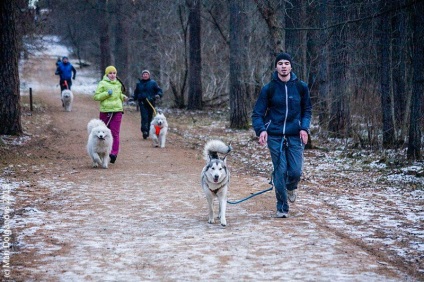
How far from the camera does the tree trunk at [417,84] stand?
11.6 metres

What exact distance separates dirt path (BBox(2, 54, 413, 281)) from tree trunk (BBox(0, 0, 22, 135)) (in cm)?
403

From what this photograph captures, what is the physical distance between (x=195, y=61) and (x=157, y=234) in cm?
2022

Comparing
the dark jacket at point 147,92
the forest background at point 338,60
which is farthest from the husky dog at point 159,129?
the forest background at point 338,60

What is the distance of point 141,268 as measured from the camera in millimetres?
5723

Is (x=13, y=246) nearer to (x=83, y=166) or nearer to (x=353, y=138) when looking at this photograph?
(x=83, y=166)

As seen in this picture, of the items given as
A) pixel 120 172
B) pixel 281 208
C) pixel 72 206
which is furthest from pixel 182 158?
pixel 281 208

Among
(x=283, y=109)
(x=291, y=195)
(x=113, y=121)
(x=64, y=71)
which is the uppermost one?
(x=64, y=71)

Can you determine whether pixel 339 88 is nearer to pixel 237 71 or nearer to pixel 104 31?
pixel 237 71

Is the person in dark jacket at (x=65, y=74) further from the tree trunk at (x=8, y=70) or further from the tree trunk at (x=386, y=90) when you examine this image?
the tree trunk at (x=386, y=90)

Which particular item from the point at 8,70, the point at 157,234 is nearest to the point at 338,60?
the point at 8,70

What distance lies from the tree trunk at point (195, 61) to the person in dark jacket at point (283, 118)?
18.6m

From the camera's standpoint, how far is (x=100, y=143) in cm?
1227

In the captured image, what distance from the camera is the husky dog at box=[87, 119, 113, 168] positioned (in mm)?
12141

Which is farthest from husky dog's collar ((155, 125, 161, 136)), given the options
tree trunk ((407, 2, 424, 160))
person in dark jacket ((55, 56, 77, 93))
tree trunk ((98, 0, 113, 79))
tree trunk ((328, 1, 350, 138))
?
tree trunk ((98, 0, 113, 79))
